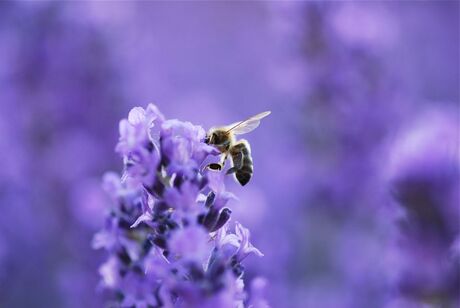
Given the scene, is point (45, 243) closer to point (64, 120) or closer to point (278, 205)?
point (64, 120)

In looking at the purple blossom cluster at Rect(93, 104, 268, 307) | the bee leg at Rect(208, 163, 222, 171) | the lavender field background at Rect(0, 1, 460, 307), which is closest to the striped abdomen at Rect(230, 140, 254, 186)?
the bee leg at Rect(208, 163, 222, 171)

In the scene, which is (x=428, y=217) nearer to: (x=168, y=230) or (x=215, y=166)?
(x=215, y=166)

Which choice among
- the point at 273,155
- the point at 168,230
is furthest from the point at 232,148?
the point at 273,155

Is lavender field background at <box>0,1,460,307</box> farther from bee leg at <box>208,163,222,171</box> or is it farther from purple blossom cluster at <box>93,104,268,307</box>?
purple blossom cluster at <box>93,104,268,307</box>

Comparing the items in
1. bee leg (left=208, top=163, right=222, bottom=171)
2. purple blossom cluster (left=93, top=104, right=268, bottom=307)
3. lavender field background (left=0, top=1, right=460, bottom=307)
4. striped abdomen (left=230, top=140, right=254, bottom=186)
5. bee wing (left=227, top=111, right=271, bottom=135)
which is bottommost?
purple blossom cluster (left=93, top=104, right=268, bottom=307)

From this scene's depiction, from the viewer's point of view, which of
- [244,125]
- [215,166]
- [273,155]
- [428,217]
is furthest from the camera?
[273,155]

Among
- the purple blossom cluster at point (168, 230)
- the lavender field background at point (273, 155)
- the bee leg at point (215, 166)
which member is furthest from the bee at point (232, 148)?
the lavender field background at point (273, 155)

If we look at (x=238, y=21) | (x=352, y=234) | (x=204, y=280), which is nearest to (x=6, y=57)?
(x=352, y=234)
